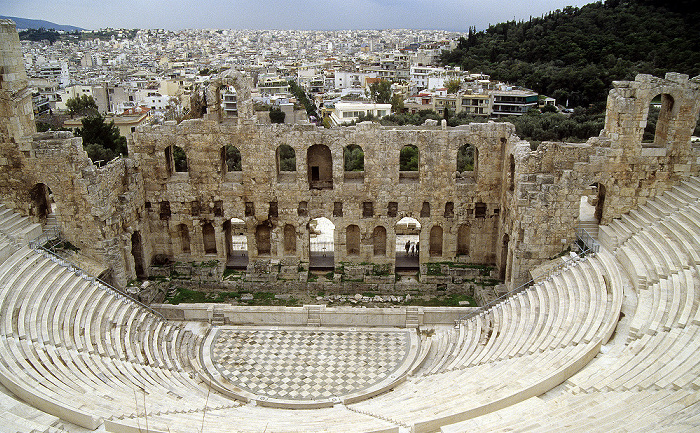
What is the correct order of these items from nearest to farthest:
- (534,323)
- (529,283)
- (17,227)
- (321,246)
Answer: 1. (534,323)
2. (17,227)
3. (529,283)
4. (321,246)

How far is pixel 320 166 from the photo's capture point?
28.2m

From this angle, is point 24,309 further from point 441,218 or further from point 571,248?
point 571,248

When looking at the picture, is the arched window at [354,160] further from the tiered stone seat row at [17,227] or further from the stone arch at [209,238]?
the tiered stone seat row at [17,227]

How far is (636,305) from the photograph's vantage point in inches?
707

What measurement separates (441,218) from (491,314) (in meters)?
6.12

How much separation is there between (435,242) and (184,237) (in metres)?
12.4

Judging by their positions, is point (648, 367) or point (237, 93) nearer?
point (648, 367)

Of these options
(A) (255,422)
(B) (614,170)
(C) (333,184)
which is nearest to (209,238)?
(C) (333,184)

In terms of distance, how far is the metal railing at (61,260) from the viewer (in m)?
21.7

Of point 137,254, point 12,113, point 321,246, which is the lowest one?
point 321,246

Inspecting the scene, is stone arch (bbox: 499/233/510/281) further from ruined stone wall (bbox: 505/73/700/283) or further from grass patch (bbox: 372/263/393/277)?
grass patch (bbox: 372/263/393/277)

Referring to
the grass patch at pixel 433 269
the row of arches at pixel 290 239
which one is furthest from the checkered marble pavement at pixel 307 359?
the row of arches at pixel 290 239

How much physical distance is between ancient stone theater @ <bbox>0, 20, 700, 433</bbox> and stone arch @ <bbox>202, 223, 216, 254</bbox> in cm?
10

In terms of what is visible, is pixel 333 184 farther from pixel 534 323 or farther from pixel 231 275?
pixel 534 323
